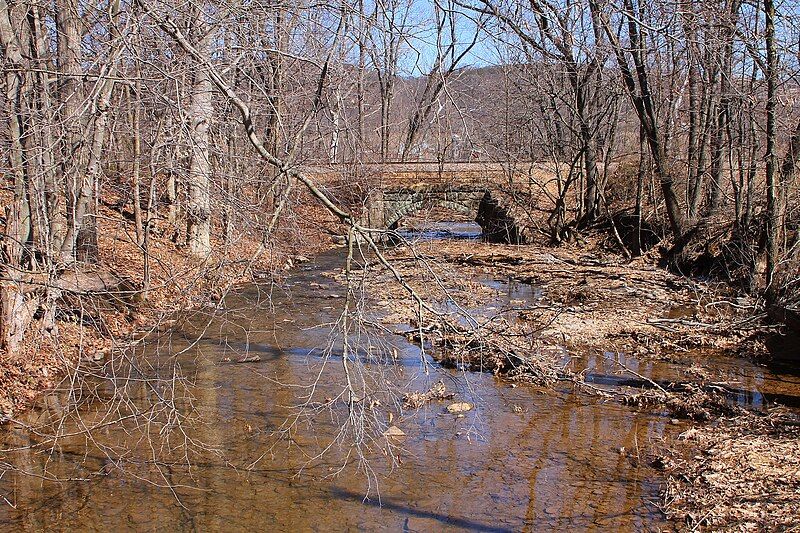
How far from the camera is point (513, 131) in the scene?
59.9ft

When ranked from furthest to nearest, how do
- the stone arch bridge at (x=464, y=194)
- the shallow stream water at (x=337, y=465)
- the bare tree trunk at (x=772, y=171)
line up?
the stone arch bridge at (x=464, y=194) < the bare tree trunk at (x=772, y=171) < the shallow stream water at (x=337, y=465)

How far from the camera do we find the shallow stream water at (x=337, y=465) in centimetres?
596

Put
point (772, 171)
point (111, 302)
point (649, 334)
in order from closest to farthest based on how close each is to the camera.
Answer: point (111, 302)
point (649, 334)
point (772, 171)

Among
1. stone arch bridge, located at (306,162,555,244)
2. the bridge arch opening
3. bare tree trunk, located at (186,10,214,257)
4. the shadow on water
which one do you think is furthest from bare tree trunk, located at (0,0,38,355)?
the bridge arch opening

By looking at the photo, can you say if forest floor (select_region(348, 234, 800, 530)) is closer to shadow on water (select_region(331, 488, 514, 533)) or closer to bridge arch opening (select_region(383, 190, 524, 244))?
shadow on water (select_region(331, 488, 514, 533))

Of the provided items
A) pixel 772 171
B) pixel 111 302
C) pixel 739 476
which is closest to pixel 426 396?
pixel 739 476

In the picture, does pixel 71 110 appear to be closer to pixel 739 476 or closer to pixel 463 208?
pixel 739 476

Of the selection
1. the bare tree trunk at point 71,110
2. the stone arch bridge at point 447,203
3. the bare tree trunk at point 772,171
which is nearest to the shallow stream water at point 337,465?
the bare tree trunk at point 71,110

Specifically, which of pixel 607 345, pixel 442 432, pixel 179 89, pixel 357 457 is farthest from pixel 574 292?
pixel 179 89

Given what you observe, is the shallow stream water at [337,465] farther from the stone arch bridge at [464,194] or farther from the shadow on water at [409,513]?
the stone arch bridge at [464,194]

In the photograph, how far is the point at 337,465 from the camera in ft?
22.7

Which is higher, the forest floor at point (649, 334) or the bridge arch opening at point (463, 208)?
the bridge arch opening at point (463, 208)

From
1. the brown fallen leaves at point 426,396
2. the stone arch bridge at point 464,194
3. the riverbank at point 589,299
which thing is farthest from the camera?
the stone arch bridge at point 464,194

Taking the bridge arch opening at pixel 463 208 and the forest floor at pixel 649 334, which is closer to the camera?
the forest floor at pixel 649 334
